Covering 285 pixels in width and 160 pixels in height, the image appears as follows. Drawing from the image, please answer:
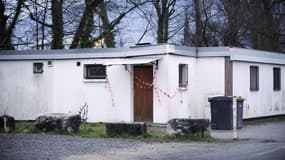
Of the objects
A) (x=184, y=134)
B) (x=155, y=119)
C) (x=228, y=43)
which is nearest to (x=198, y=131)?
(x=184, y=134)

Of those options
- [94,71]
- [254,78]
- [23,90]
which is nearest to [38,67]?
[23,90]

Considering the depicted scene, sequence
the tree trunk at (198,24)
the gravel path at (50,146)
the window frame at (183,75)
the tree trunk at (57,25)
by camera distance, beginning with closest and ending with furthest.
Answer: the gravel path at (50,146)
the window frame at (183,75)
the tree trunk at (57,25)
the tree trunk at (198,24)

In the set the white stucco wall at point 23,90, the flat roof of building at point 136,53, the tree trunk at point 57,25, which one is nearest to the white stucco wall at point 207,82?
the flat roof of building at point 136,53

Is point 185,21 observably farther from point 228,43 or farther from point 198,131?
point 198,131

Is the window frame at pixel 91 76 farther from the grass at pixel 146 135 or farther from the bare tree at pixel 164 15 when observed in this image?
the bare tree at pixel 164 15

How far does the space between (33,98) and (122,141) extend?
27.7ft

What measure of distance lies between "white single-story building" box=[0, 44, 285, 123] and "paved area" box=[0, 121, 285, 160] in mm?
4810

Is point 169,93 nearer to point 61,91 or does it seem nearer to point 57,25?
point 61,91

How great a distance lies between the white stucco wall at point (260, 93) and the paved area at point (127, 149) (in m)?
5.88

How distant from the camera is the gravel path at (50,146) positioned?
12.7m

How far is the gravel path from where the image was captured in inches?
498

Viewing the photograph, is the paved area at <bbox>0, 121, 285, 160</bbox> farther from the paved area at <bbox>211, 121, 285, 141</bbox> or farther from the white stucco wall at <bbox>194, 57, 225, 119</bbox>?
the white stucco wall at <bbox>194, 57, 225, 119</bbox>

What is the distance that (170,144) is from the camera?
15.1 meters

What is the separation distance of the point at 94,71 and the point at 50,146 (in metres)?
8.36
